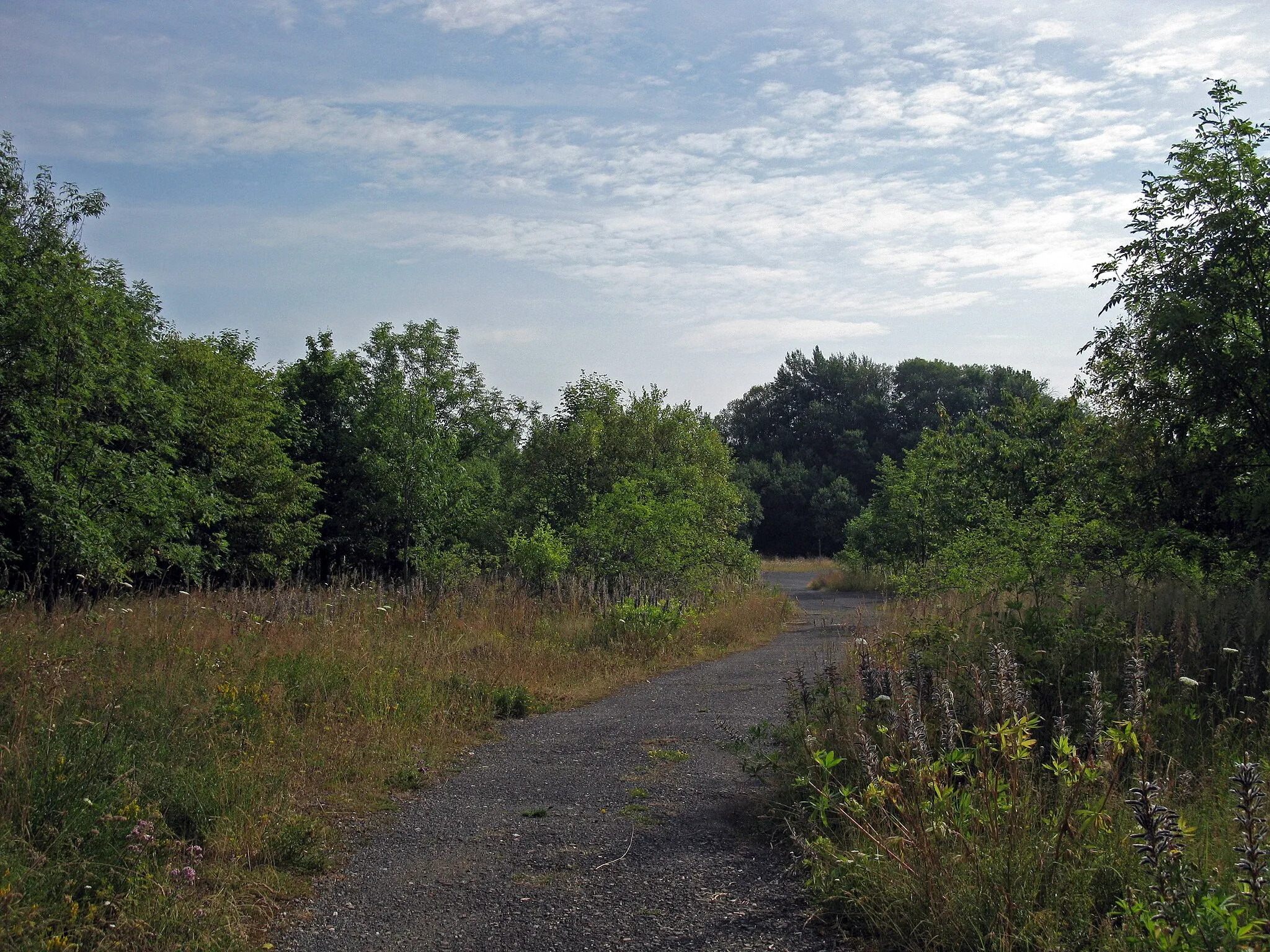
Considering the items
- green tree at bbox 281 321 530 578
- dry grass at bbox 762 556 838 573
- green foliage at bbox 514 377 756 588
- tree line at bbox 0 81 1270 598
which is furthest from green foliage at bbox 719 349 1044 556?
green foliage at bbox 514 377 756 588

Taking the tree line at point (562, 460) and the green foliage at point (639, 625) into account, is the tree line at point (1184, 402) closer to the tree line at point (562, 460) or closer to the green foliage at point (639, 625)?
the tree line at point (562, 460)

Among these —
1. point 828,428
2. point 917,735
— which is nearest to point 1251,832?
point 917,735

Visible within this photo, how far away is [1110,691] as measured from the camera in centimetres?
573

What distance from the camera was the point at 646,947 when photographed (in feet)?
12.4

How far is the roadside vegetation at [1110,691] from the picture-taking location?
3447 mm

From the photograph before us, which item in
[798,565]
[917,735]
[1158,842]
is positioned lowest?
[798,565]

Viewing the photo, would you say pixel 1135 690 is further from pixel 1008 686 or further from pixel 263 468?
pixel 263 468

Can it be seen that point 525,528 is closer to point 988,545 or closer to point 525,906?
point 988,545

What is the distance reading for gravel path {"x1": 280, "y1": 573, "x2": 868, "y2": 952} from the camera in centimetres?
396

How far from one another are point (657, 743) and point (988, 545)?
7161 millimetres

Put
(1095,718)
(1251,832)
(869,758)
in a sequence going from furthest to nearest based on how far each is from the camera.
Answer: (869,758), (1095,718), (1251,832)

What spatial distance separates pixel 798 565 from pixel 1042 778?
5821cm

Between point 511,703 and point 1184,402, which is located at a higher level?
point 1184,402

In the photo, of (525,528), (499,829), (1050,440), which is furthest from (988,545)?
(525,528)
